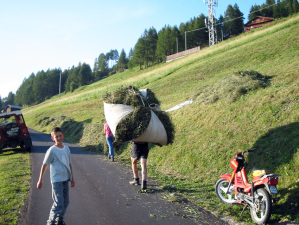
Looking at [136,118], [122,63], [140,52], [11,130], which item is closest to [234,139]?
[136,118]

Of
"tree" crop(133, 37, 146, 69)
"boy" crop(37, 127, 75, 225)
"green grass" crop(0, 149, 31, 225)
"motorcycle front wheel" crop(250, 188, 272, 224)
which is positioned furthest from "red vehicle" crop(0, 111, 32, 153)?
"tree" crop(133, 37, 146, 69)

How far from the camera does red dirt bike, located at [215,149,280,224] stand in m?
4.97

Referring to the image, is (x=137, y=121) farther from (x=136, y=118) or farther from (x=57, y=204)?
(x=57, y=204)

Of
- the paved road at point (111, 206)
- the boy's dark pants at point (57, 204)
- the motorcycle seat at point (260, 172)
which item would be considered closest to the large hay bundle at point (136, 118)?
the paved road at point (111, 206)

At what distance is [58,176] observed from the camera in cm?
508

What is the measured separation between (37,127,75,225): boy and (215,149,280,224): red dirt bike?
346 centimetres

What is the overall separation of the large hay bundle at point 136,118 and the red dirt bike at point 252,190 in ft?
6.83

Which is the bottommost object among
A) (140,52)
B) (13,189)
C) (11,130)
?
(13,189)

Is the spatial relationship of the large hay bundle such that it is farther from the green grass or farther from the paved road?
the green grass

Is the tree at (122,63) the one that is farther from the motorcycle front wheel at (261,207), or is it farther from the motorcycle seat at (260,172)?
the motorcycle front wheel at (261,207)

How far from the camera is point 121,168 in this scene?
1023 centimetres

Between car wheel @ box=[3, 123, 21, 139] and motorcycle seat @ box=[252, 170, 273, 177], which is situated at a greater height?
motorcycle seat @ box=[252, 170, 273, 177]

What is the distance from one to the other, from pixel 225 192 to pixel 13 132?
46.4 ft

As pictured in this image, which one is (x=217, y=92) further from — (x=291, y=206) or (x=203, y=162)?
(x=291, y=206)
